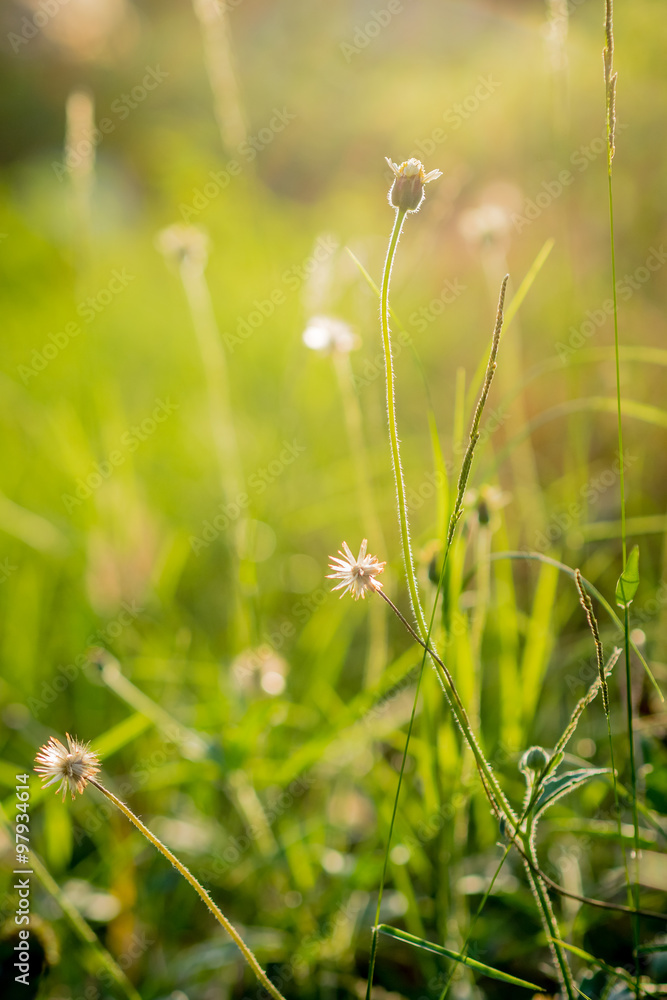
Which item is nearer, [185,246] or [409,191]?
[409,191]

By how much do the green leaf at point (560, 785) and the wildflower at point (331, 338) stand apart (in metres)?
0.43

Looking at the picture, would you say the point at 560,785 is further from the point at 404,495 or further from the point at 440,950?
the point at 404,495

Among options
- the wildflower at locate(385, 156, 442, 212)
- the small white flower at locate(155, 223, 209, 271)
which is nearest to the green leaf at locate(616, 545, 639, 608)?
the wildflower at locate(385, 156, 442, 212)

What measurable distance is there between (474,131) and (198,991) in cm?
247

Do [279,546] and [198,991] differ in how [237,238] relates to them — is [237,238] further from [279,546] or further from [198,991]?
[198,991]

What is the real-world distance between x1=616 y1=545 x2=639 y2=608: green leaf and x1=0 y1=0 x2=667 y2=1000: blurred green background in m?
0.18

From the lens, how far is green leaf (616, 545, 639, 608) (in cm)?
49

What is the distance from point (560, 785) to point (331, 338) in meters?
0.45

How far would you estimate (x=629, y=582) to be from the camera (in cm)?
49

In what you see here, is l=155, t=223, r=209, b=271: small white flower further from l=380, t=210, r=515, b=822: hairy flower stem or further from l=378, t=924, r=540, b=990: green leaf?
l=378, t=924, r=540, b=990: green leaf

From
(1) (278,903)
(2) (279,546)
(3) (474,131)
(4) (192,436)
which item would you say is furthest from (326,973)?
(3) (474,131)

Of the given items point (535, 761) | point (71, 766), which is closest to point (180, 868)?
point (71, 766)

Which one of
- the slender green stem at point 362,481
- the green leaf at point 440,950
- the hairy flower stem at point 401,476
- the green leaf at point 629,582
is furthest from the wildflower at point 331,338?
the green leaf at point 440,950

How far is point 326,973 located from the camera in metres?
0.75
